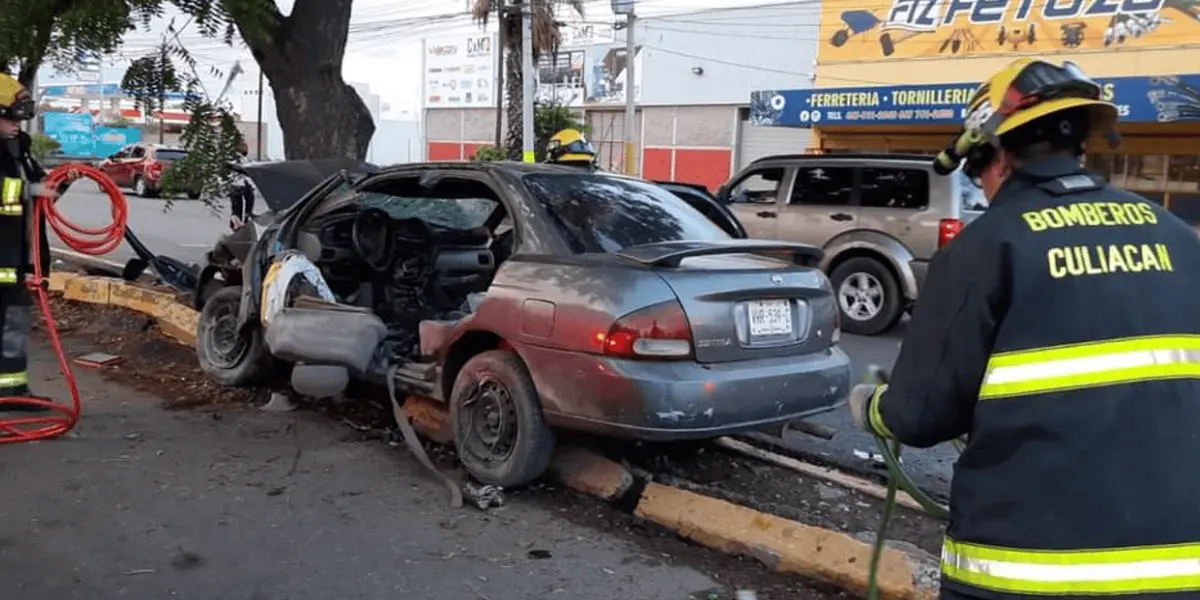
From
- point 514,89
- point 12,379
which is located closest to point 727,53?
point 514,89

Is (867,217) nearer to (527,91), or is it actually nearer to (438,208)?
(438,208)

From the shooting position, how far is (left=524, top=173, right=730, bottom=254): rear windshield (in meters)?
4.82

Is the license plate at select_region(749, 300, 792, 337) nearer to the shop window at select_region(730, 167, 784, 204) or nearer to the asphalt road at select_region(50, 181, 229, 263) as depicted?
the shop window at select_region(730, 167, 784, 204)

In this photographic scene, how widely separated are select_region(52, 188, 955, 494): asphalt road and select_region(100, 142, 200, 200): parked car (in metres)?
3.10

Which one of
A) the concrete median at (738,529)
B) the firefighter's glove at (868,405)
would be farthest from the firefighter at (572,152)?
the firefighter's glove at (868,405)

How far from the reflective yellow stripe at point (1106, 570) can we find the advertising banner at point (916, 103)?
14.4m

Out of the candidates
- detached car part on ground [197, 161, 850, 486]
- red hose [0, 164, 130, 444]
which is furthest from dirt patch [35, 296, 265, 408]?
red hose [0, 164, 130, 444]

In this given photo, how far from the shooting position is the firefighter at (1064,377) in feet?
5.94

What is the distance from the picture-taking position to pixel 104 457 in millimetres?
5180

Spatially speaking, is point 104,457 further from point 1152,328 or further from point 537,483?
point 1152,328

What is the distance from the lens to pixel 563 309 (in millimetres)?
4422

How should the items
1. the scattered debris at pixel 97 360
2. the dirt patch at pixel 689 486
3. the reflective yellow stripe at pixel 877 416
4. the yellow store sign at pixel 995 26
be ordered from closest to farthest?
the reflective yellow stripe at pixel 877 416 → the dirt patch at pixel 689 486 → the scattered debris at pixel 97 360 → the yellow store sign at pixel 995 26

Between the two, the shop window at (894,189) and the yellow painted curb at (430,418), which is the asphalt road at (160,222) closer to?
the shop window at (894,189)

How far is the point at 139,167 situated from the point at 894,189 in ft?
85.9
